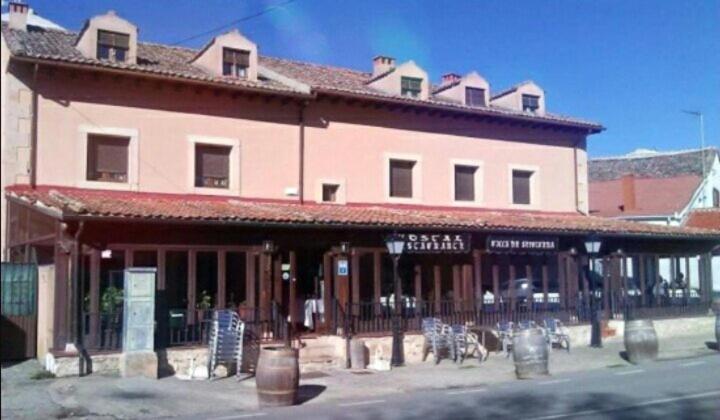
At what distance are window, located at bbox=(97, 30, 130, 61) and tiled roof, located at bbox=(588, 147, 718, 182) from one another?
30999 millimetres

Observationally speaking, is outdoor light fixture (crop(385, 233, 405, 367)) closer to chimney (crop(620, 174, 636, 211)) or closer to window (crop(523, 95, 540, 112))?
window (crop(523, 95, 540, 112))

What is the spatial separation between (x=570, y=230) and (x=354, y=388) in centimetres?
1005

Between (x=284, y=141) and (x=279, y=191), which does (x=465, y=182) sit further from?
(x=279, y=191)

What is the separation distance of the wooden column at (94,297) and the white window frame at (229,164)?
15.0 ft

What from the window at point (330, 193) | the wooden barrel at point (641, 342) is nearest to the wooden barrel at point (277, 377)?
the wooden barrel at point (641, 342)

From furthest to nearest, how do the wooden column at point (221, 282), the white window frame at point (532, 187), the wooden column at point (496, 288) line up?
the white window frame at point (532, 187) < the wooden column at point (496, 288) < the wooden column at point (221, 282)

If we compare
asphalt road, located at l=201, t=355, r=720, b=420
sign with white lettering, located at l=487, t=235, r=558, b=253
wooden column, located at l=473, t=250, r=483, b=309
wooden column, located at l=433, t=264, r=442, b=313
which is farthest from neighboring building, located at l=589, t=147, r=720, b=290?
asphalt road, located at l=201, t=355, r=720, b=420

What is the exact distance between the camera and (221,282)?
693 inches

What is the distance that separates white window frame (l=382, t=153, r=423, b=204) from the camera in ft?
76.8

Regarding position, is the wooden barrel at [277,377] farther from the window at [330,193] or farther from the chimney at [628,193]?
the chimney at [628,193]

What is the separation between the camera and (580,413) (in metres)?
10.8

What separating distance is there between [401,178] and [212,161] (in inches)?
232

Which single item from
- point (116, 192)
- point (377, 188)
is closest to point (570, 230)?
point (377, 188)

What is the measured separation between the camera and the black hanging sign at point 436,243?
19.9 m
